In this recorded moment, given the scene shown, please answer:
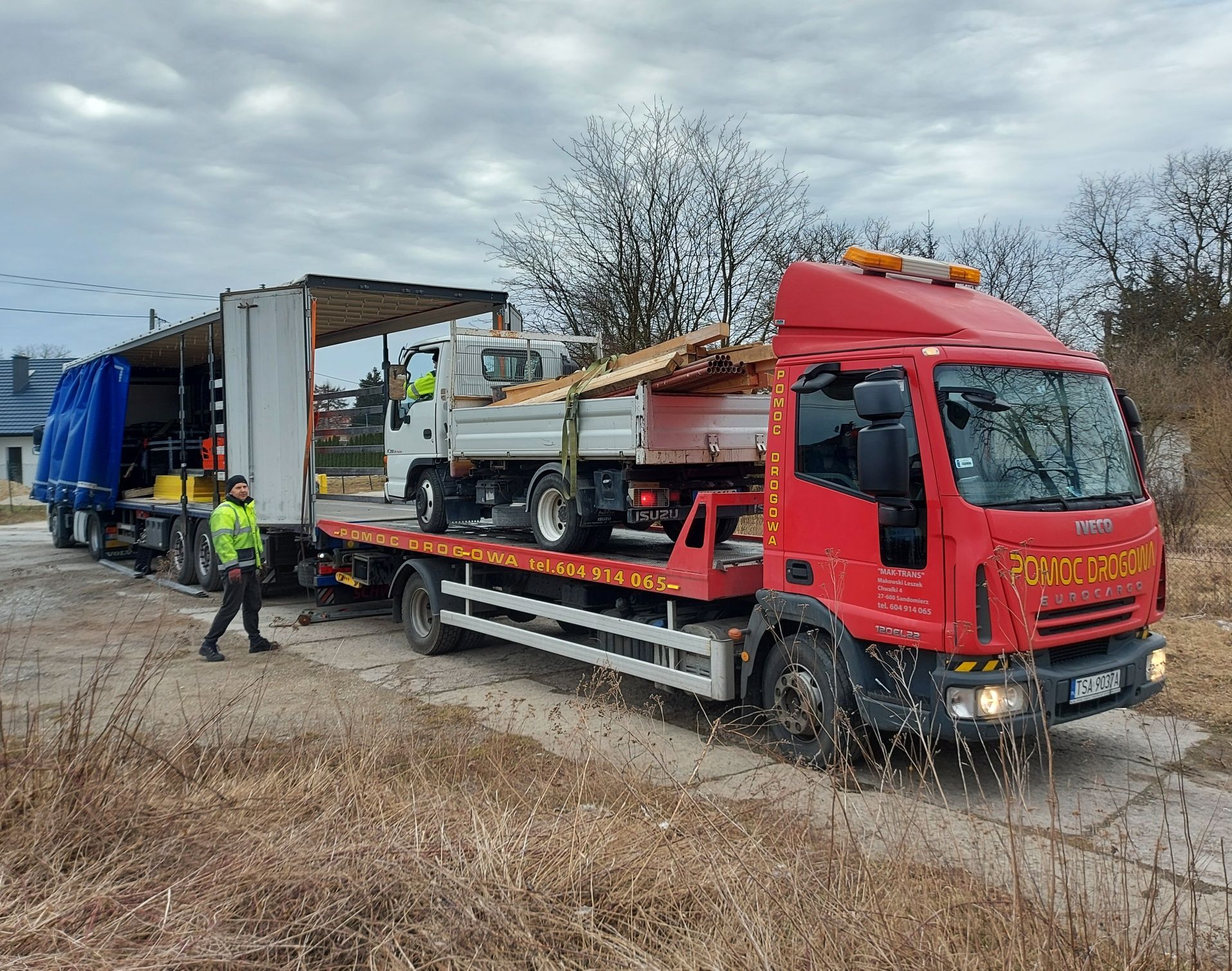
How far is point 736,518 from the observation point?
22.2 feet

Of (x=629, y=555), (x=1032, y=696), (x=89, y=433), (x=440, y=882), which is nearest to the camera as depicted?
(x=440, y=882)

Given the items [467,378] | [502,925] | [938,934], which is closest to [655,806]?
[502,925]

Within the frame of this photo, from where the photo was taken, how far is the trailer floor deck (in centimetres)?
607

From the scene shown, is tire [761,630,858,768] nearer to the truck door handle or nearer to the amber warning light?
the truck door handle

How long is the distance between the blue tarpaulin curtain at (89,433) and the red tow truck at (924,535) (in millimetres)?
11985

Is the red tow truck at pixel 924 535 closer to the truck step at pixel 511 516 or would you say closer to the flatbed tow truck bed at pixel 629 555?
the flatbed tow truck bed at pixel 629 555

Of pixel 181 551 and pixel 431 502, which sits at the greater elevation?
pixel 431 502

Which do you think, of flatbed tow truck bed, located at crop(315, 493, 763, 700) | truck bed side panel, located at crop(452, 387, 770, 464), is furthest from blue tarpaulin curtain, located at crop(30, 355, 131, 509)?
truck bed side panel, located at crop(452, 387, 770, 464)

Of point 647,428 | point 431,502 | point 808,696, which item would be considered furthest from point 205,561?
point 808,696

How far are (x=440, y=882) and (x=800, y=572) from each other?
9.73 feet

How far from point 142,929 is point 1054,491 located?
177 inches

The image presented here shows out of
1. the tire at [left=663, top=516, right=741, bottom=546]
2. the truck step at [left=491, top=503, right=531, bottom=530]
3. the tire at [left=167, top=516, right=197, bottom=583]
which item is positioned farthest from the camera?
the tire at [left=167, top=516, right=197, bottom=583]

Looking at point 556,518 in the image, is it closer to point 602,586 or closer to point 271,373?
point 602,586

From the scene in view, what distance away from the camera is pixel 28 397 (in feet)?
159
